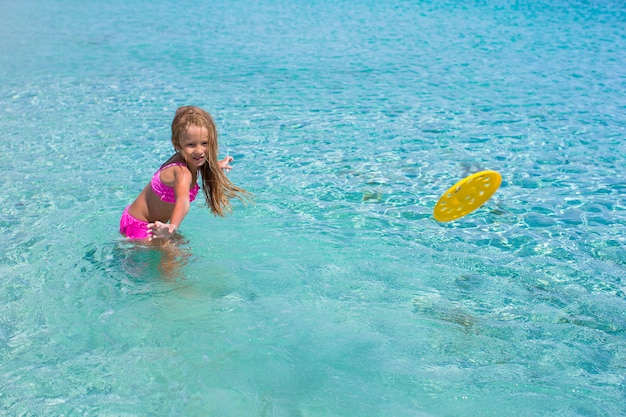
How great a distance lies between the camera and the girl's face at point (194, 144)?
3863 millimetres

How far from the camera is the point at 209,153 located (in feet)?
13.1

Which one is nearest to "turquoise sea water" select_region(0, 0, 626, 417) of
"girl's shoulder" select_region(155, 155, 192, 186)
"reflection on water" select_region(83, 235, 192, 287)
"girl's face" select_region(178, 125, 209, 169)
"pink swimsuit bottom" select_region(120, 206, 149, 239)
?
"reflection on water" select_region(83, 235, 192, 287)

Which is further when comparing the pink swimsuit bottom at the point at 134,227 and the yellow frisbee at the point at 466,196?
the yellow frisbee at the point at 466,196

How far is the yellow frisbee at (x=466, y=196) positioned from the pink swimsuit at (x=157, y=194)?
66.0 inches

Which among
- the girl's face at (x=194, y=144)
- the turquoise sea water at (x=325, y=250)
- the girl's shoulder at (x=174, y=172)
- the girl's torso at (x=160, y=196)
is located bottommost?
the turquoise sea water at (x=325, y=250)

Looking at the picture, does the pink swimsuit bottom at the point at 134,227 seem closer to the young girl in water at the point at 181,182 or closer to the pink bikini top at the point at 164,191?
the young girl in water at the point at 181,182

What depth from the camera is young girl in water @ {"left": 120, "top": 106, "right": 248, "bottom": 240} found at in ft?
12.7

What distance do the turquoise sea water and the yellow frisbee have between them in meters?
0.27

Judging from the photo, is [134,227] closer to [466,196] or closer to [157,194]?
[157,194]

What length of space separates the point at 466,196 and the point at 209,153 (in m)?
1.82

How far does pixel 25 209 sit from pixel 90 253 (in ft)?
3.66

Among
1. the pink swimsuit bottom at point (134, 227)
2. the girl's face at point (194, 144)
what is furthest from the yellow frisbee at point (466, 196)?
the pink swimsuit bottom at point (134, 227)

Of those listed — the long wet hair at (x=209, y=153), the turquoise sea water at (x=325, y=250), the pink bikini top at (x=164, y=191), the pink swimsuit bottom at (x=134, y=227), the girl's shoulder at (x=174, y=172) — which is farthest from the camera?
the pink swimsuit bottom at (x=134, y=227)

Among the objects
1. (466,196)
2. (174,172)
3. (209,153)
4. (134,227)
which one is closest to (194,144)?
(209,153)
